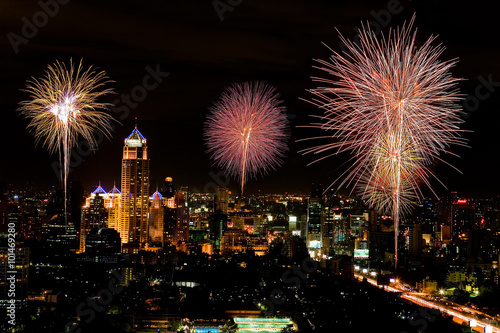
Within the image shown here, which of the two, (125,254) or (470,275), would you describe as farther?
(125,254)

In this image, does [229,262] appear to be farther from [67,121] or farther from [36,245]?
[67,121]

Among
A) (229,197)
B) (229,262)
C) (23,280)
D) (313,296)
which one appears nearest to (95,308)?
(23,280)

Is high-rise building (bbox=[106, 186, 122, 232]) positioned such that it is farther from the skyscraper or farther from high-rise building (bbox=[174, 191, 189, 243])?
the skyscraper

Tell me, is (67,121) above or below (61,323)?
above

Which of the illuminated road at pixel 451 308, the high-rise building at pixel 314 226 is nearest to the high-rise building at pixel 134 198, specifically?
the high-rise building at pixel 314 226

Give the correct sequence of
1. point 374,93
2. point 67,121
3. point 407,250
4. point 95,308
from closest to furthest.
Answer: point 374,93 < point 67,121 < point 95,308 < point 407,250

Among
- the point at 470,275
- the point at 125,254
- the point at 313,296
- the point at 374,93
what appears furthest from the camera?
the point at 125,254

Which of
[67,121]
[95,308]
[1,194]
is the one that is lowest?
[95,308]

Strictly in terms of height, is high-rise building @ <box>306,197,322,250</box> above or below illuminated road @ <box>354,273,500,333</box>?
above

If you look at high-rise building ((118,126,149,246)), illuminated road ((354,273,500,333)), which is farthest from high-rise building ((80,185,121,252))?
illuminated road ((354,273,500,333))
